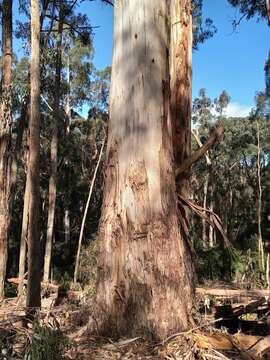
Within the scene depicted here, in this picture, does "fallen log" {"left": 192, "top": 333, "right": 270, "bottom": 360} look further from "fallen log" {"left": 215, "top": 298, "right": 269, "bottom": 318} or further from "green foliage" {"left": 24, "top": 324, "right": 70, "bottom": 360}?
"fallen log" {"left": 215, "top": 298, "right": 269, "bottom": 318}

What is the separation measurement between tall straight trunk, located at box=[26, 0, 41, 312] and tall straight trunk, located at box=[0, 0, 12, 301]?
155cm

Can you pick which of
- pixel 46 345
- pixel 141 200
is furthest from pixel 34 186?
pixel 46 345

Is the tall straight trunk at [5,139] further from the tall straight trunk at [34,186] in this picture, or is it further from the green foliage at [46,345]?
the green foliage at [46,345]

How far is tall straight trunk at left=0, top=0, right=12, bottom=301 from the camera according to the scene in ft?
36.6

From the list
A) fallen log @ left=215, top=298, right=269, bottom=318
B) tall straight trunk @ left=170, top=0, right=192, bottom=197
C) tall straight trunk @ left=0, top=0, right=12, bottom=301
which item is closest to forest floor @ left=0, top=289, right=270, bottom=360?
tall straight trunk @ left=170, top=0, right=192, bottom=197

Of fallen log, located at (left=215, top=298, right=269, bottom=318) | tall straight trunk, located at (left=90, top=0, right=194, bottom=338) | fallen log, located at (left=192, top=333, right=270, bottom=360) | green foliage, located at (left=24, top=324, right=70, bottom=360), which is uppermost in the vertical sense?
tall straight trunk, located at (left=90, top=0, right=194, bottom=338)

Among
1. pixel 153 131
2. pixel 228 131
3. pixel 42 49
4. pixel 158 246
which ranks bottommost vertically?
pixel 158 246

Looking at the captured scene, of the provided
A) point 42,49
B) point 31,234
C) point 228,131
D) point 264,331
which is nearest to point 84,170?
point 228,131

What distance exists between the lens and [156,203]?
307 centimetres

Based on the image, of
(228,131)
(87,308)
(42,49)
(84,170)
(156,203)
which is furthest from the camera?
(228,131)

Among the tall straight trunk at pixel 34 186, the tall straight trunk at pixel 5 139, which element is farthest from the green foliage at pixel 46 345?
the tall straight trunk at pixel 5 139

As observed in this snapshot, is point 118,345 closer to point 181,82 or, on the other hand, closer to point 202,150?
point 202,150

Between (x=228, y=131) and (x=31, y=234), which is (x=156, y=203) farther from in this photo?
(x=228, y=131)

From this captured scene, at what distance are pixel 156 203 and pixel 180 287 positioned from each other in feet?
1.86
